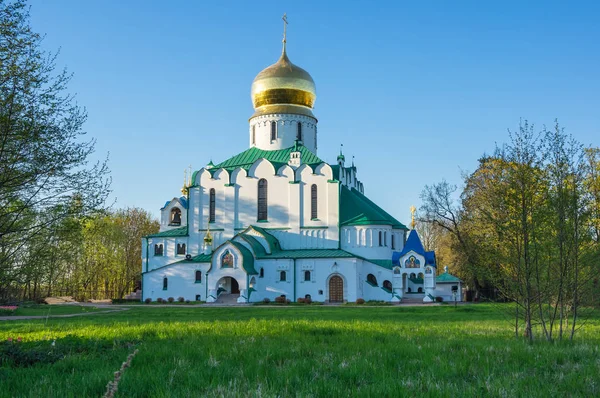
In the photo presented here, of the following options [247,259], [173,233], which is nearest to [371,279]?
[247,259]

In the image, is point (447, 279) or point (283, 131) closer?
point (447, 279)

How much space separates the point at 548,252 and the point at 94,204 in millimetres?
8791

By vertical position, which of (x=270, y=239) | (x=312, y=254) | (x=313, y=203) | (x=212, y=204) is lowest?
(x=312, y=254)

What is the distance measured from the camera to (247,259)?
1818 inches

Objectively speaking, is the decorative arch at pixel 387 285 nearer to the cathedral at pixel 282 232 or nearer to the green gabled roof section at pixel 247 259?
the cathedral at pixel 282 232

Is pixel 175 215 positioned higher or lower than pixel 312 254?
higher

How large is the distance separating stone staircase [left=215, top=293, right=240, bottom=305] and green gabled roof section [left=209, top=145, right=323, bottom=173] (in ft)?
35.6

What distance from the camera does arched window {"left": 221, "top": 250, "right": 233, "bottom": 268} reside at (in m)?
46.2

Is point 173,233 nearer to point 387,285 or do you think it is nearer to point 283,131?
point 283,131

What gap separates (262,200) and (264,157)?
13.0 feet

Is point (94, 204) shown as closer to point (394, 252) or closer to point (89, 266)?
point (394, 252)

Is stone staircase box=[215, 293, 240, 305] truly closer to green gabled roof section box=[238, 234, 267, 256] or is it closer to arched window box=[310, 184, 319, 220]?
green gabled roof section box=[238, 234, 267, 256]

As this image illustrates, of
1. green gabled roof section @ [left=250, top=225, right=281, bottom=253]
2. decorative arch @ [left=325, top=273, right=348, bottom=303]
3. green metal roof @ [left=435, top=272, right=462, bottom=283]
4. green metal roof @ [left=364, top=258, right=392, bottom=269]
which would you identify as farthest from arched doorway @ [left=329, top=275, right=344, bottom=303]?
green metal roof @ [left=435, top=272, right=462, bottom=283]

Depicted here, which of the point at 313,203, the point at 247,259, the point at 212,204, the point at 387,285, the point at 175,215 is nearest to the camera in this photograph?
the point at 247,259
